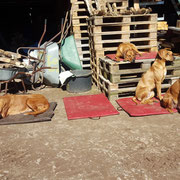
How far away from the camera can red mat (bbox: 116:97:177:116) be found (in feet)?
14.6

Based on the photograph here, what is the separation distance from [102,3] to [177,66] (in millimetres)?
3145

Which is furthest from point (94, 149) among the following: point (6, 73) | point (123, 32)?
point (123, 32)

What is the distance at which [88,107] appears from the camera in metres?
4.96

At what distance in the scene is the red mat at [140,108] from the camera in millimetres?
4438

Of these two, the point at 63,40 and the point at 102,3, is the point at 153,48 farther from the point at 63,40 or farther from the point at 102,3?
the point at 63,40

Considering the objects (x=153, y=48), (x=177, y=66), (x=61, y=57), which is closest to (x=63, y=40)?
(x=61, y=57)

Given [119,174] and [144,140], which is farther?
[144,140]

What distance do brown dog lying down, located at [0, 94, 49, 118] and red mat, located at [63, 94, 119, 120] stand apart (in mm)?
606

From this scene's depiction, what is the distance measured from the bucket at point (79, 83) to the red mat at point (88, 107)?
48 centimetres

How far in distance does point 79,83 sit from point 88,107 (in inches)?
52.1

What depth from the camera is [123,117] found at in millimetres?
4402

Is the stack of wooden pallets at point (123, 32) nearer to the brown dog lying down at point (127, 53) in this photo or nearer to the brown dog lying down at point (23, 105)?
the brown dog lying down at point (127, 53)

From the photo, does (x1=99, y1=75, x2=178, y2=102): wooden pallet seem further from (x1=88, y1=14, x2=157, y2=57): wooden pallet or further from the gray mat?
the gray mat

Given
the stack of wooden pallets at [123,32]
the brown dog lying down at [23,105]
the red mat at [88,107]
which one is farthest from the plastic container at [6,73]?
the stack of wooden pallets at [123,32]
